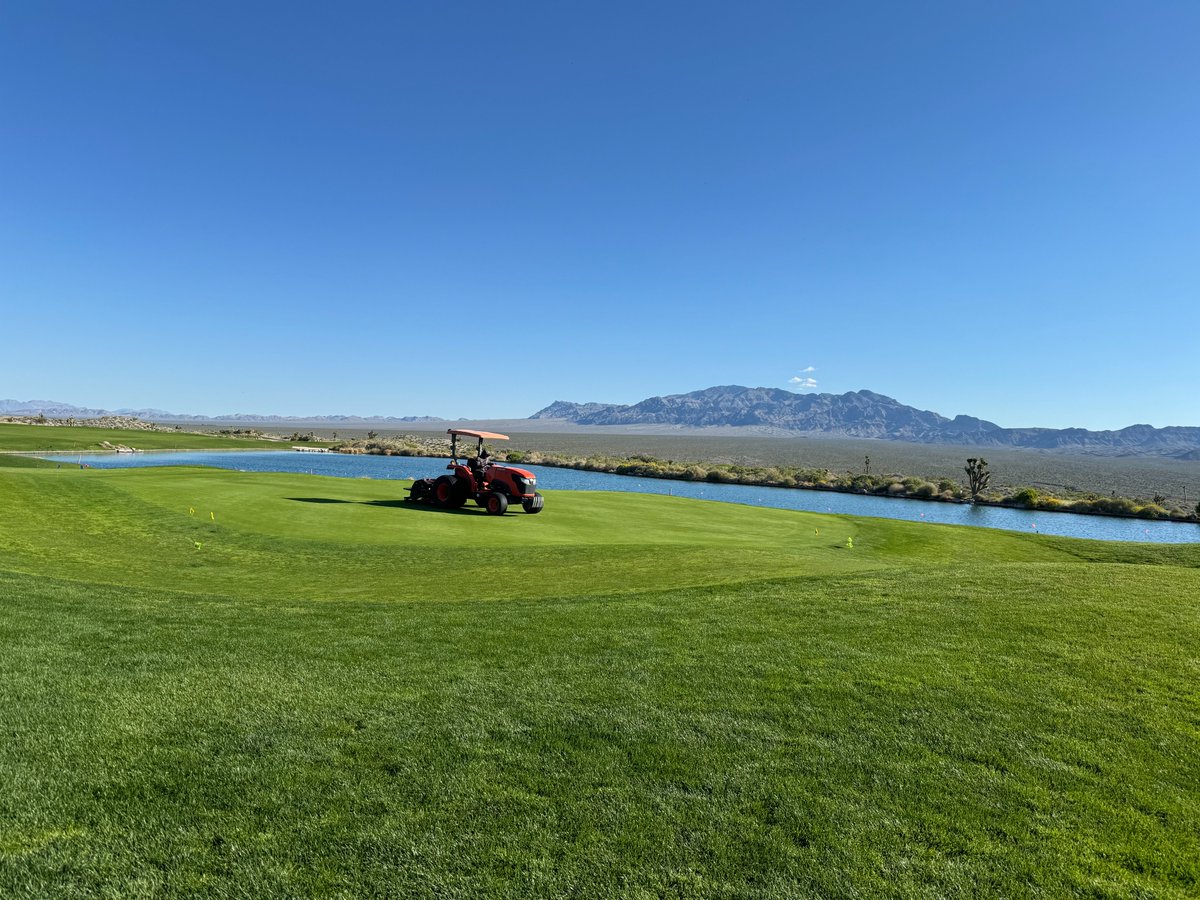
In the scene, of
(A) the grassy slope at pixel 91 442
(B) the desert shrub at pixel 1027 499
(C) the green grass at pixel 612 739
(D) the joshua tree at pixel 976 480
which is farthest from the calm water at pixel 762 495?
(C) the green grass at pixel 612 739

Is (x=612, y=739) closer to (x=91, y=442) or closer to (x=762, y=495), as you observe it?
(x=762, y=495)

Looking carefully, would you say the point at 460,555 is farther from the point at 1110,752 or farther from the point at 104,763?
the point at 1110,752

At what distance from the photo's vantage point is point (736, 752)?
4.47 m

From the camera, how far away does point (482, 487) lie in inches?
841

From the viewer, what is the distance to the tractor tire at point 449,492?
70.8ft

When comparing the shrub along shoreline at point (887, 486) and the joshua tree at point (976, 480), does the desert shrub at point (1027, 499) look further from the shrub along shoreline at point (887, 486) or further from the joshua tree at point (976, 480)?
the joshua tree at point (976, 480)

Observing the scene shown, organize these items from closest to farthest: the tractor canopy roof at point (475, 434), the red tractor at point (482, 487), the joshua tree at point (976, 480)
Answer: the tractor canopy roof at point (475, 434) < the red tractor at point (482, 487) < the joshua tree at point (976, 480)

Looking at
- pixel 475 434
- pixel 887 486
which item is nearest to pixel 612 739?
pixel 475 434

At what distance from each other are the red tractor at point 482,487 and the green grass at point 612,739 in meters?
10.7

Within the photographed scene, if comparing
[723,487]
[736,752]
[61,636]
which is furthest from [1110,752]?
[723,487]

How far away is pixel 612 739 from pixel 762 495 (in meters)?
52.8

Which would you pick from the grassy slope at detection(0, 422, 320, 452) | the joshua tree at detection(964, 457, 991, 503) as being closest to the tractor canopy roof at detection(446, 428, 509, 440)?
the joshua tree at detection(964, 457, 991, 503)

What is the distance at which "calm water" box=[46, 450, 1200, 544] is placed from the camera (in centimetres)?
4087

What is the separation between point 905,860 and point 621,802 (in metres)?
1.61
